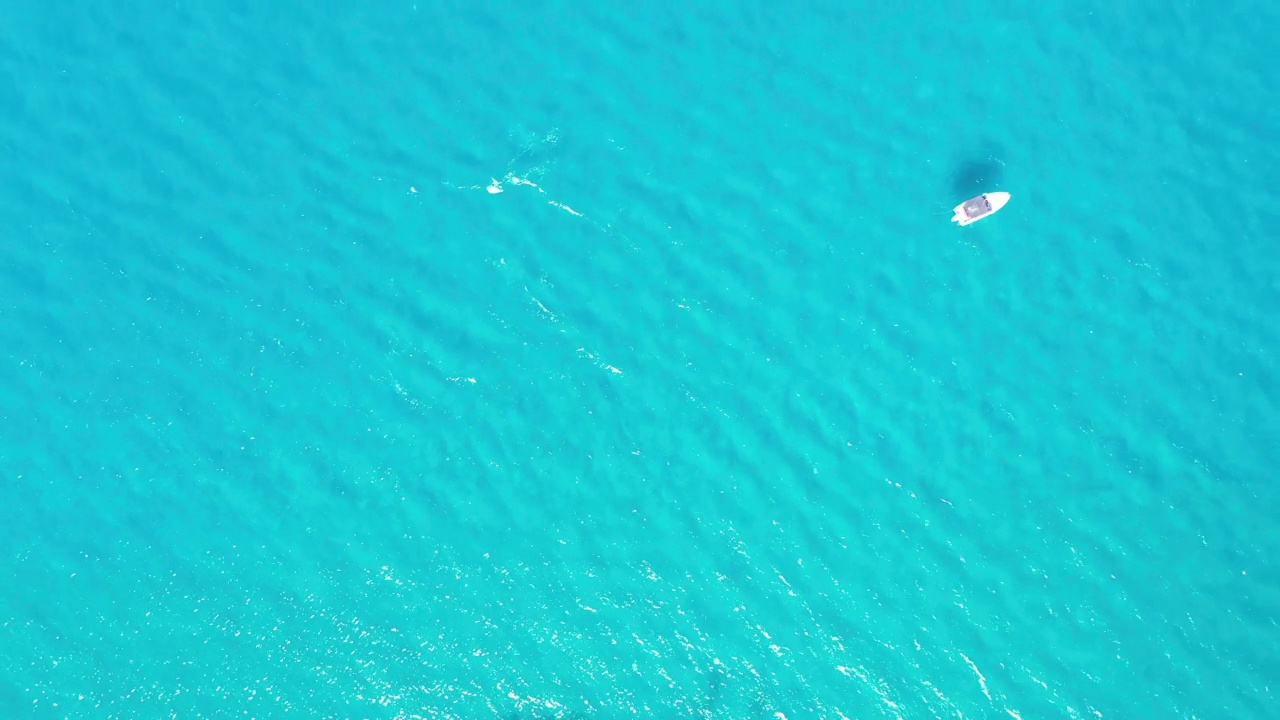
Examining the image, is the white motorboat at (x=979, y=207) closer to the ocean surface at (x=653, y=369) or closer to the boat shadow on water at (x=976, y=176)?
the boat shadow on water at (x=976, y=176)

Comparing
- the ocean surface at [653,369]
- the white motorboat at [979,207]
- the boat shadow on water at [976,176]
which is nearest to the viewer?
the ocean surface at [653,369]

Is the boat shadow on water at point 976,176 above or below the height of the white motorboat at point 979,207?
above

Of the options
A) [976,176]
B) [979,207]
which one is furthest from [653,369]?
[976,176]

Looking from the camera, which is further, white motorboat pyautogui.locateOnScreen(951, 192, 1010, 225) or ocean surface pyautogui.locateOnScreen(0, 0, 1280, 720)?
white motorboat pyautogui.locateOnScreen(951, 192, 1010, 225)

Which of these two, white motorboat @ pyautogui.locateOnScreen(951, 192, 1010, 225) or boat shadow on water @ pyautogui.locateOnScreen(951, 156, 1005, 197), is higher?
boat shadow on water @ pyautogui.locateOnScreen(951, 156, 1005, 197)

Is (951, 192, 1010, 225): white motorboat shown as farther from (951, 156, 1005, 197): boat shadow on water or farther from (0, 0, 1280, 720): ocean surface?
(0, 0, 1280, 720): ocean surface

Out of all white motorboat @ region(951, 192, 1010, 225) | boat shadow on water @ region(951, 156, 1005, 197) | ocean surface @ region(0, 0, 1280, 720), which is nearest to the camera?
ocean surface @ region(0, 0, 1280, 720)

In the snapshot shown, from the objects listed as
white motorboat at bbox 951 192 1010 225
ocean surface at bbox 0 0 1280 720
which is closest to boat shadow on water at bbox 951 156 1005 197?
ocean surface at bbox 0 0 1280 720

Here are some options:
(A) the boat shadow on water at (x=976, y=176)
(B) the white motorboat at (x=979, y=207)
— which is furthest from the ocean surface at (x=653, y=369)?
(B) the white motorboat at (x=979, y=207)
